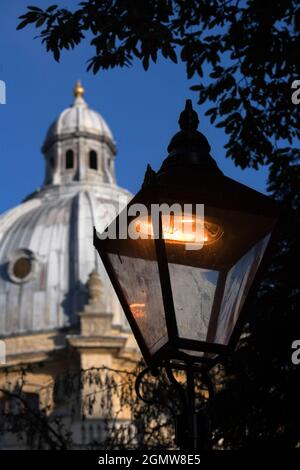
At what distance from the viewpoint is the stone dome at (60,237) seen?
48531mm

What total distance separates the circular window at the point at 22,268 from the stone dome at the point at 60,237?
1.9 inches

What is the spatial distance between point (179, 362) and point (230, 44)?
499cm

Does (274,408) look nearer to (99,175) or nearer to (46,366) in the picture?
(46,366)

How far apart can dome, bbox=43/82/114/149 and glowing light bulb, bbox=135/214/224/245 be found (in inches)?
2170

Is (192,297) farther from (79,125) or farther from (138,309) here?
(79,125)

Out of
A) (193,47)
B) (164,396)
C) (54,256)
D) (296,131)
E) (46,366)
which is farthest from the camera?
(54,256)

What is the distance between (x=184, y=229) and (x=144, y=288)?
1.09 feet

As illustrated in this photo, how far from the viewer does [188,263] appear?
4.89m

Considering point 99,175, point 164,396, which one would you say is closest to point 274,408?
point 164,396

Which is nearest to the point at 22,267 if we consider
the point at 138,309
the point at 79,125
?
the point at 79,125

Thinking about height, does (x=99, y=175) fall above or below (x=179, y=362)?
above

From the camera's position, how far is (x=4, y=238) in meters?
53.1
